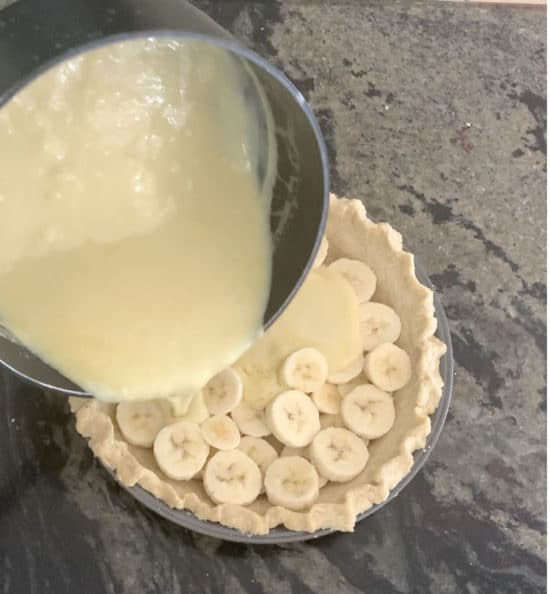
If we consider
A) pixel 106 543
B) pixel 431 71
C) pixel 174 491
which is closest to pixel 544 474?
pixel 174 491

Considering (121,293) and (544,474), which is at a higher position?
(121,293)

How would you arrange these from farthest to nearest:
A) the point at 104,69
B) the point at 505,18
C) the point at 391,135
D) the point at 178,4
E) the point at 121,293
A: the point at 505,18 < the point at 391,135 < the point at 121,293 < the point at 104,69 < the point at 178,4

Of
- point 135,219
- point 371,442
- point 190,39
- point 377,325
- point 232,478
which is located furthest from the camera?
point 377,325

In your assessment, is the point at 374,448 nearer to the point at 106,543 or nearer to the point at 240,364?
the point at 240,364

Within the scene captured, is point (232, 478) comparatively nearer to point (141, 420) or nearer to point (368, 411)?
point (141, 420)

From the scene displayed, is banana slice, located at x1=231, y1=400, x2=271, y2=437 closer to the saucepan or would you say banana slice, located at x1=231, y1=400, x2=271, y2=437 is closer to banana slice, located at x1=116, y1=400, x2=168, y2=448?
banana slice, located at x1=116, y1=400, x2=168, y2=448

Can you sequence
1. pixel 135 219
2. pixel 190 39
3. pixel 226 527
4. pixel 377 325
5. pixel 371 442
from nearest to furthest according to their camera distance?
pixel 190 39 < pixel 135 219 < pixel 226 527 < pixel 371 442 < pixel 377 325

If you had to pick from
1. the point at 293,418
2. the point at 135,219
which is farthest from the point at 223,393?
the point at 135,219
